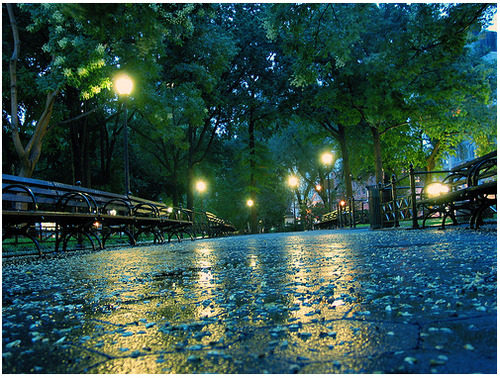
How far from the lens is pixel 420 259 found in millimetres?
4008

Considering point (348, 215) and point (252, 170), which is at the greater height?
point (252, 170)

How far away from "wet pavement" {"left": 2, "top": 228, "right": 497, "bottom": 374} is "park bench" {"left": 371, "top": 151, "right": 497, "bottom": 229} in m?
4.14

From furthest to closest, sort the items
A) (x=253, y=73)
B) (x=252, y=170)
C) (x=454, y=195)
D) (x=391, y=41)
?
(x=252, y=170), (x=253, y=73), (x=391, y=41), (x=454, y=195)

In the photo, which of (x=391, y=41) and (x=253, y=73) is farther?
(x=253, y=73)

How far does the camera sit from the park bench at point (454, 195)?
685 cm

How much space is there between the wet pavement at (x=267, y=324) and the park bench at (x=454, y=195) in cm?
414

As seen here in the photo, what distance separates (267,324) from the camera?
6.16ft

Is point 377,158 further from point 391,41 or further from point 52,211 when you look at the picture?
point 52,211

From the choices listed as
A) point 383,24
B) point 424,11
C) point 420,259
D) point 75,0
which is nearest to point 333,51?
point 424,11

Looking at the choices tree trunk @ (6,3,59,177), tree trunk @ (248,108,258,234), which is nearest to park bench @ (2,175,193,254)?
tree trunk @ (6,3,59,177)

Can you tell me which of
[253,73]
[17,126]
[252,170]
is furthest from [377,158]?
[17,126]

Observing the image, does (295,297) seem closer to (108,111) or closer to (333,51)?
(333,51)

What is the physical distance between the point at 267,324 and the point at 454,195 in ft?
22.5

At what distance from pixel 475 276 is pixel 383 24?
68.8 feet
